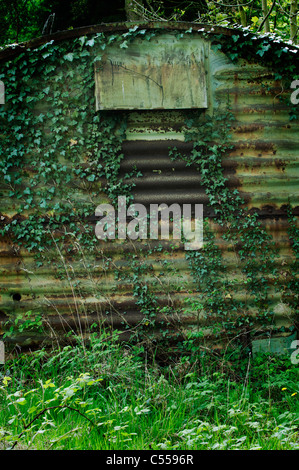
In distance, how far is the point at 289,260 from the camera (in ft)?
15.0

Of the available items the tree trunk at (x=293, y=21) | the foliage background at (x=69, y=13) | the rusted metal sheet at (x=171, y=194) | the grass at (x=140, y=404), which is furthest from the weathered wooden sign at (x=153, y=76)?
the foliage background at (x=69, y=13)

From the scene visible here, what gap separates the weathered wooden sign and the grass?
7.89 ft

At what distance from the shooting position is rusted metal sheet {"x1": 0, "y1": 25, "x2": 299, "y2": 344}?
4.47m

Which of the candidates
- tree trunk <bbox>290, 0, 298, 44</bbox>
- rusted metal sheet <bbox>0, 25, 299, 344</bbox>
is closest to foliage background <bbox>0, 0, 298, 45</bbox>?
tree trunk <bbox>290, 0, 298, 44</bbox>

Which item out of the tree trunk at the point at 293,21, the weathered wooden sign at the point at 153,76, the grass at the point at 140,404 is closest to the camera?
the grass at the point at 140,404

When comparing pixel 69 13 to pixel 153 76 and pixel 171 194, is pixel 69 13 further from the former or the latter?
pixel 171 194

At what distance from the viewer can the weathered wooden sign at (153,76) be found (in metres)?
4.30

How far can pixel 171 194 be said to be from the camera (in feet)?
14.8

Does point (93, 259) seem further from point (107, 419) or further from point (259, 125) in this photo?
point (259, 125)

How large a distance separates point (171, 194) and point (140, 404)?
2114mm

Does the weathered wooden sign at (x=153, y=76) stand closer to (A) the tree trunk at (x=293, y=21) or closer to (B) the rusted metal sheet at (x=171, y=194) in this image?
(B) the rusted metal sheet at (x=171, y=194)

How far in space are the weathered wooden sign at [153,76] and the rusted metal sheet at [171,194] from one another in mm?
125

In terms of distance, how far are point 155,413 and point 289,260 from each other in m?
2.22

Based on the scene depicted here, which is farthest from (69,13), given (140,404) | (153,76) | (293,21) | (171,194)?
(140,404)
